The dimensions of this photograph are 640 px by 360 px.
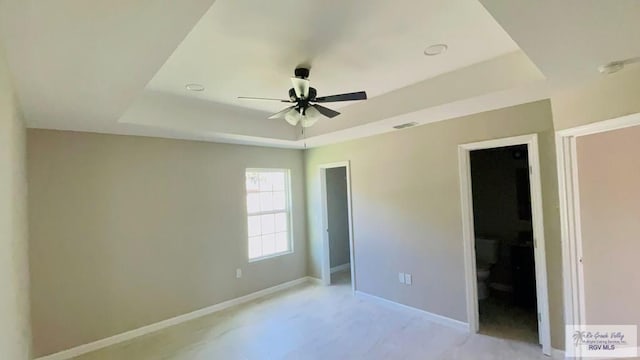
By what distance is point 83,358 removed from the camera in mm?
3377

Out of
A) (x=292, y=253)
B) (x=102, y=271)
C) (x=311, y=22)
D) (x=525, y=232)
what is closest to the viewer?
(x=311, y=22)

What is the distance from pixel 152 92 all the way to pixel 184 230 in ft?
6.06

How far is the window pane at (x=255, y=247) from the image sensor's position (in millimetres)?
5160

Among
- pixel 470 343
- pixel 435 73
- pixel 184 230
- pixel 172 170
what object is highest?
pixel 435 73

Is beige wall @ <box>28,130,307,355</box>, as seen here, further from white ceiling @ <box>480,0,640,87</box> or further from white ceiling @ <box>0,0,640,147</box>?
white ceiling @ <box>480,0,640,87</box>

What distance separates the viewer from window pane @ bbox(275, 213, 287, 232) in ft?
18.3

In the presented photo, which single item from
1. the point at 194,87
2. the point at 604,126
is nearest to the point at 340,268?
the point at 194,87

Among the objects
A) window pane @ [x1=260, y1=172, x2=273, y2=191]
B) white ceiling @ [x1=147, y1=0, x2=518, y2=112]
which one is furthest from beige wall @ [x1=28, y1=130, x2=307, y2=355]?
white ceiling @ [x1=147, y1=0, x2=518, y2=112]

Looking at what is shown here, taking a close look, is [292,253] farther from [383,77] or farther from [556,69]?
[556,69]

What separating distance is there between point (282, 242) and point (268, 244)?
29 cm

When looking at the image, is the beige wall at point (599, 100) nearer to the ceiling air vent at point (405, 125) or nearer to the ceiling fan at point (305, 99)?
the ceiling air vent at point (405, 125)

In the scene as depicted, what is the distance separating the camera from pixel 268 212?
215 inches

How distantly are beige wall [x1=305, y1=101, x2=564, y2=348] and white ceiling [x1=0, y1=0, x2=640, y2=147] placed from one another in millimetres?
279

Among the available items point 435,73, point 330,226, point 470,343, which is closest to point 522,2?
point 435,73
